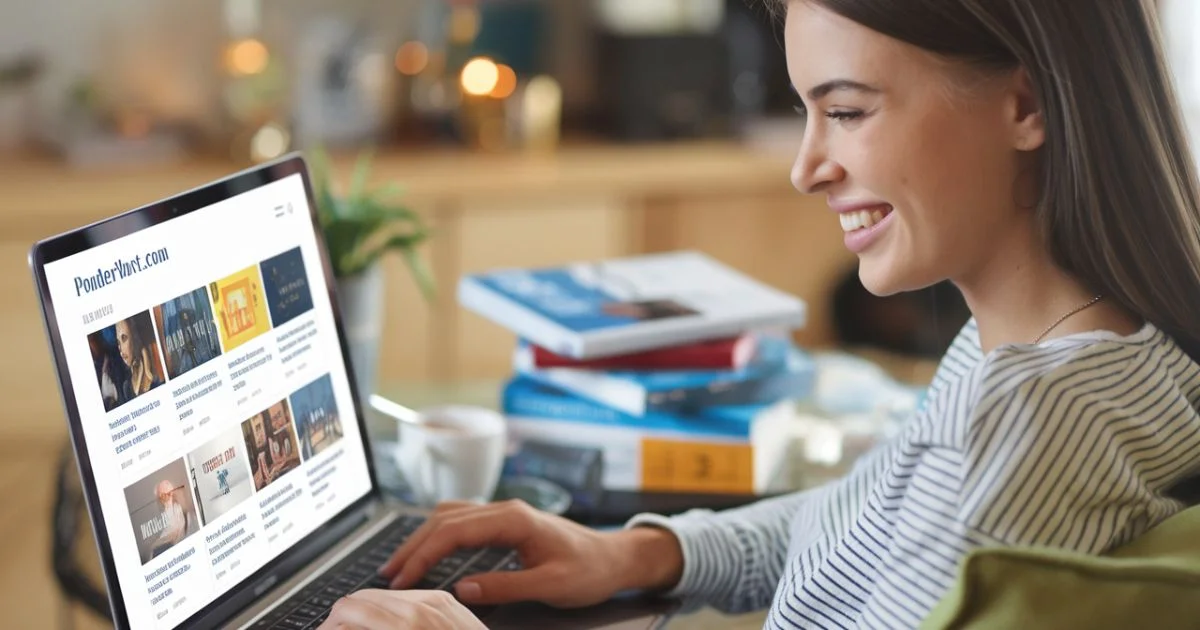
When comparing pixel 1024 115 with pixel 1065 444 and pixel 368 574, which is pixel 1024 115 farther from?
pixel 368 574

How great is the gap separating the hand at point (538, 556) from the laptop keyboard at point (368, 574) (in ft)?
0.05

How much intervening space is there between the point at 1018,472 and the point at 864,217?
27cm

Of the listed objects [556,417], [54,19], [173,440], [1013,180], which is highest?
[54,19]

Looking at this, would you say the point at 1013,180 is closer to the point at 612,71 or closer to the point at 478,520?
the point at 478,520

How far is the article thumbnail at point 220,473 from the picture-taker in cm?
105

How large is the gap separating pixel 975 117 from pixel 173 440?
0.62 metres

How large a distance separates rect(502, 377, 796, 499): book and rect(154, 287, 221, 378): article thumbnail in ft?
1.62

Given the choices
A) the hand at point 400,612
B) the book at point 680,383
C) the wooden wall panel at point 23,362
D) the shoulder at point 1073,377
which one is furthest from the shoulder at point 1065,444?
the wooden wall panel at point 23,362

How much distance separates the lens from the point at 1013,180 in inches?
39.8

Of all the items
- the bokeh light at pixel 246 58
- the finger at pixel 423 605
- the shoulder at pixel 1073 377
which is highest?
the bokeh light at pixel 246 58

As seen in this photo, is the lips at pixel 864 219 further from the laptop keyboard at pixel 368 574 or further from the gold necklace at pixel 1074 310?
the laptop keyboard at pixel 368 574

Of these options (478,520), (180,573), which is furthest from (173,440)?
(478,520)

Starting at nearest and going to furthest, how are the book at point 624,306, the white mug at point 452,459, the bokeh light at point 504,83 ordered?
the white mug at point 452,459 → the book at point 624,306 → the bokeh light at point 504,83

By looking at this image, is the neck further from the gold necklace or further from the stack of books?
the stack of books
